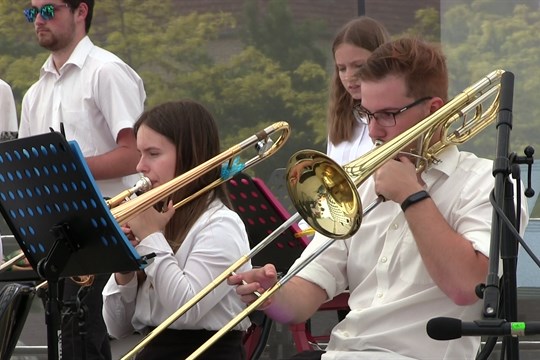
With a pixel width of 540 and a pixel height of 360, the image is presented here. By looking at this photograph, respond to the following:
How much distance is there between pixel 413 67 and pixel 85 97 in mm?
2261

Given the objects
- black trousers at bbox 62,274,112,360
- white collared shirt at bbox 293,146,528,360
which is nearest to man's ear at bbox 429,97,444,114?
white collared shirt at bbox 293,146,528,360

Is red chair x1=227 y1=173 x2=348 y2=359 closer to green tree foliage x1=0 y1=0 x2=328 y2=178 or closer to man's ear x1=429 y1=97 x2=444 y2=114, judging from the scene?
man's ear x1=429 y1=97 x2=444 y2=114

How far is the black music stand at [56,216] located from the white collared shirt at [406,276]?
61 cm

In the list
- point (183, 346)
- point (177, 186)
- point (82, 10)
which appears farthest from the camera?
point (82, 10)

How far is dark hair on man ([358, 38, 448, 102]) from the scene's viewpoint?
3221 millimetres

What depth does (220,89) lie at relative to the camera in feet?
23.0

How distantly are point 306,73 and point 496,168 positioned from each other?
4.17 meters

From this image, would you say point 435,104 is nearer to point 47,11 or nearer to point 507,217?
point 507,217

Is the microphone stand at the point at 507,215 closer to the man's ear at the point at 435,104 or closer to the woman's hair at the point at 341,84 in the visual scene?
the man's ear at the point at 435,104

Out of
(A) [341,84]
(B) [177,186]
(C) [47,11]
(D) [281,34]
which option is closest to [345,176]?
(B) [177,186]

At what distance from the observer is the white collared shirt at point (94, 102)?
502 cm

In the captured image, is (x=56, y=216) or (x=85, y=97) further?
(x=85, y=97)

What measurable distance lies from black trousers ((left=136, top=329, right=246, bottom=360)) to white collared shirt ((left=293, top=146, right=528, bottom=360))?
2.13 feet

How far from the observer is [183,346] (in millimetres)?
3732
